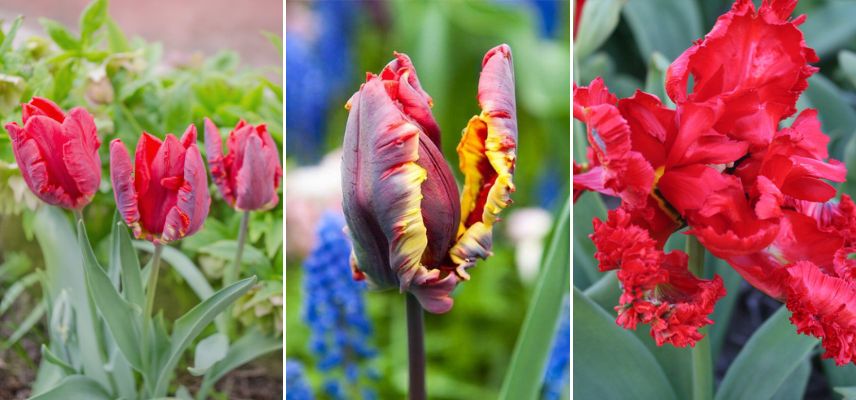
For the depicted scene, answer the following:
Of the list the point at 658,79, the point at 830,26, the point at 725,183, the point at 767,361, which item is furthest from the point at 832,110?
the point at 725,183

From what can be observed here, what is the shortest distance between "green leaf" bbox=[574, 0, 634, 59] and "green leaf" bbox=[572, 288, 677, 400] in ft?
0.97

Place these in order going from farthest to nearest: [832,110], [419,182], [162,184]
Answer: [832,110] < [162,184] < [419,182]

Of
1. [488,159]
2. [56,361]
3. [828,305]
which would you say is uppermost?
[488,159]

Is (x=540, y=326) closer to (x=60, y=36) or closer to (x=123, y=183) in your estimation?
(x=123, y=183)

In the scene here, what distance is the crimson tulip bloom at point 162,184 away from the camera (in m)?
0.76

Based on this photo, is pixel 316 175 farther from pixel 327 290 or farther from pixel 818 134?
pixel 818 134

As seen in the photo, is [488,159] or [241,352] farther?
[241,352]

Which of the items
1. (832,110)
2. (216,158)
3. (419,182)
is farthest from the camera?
(832,110)

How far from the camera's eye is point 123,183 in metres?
0.77

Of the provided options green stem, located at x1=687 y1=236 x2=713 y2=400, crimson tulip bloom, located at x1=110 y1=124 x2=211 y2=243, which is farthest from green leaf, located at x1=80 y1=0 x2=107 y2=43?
green stem, located at x1=687 y1=236 x2=713 y2=400

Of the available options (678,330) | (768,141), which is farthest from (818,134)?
(678,330)

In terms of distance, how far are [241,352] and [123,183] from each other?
0.83 ft

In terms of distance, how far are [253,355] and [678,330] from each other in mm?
456

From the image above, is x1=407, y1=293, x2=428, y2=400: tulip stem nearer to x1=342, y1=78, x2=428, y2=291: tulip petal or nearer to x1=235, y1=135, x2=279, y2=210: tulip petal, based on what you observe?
x1=342, y1=78, x2=428, y2=291: tulip petal
